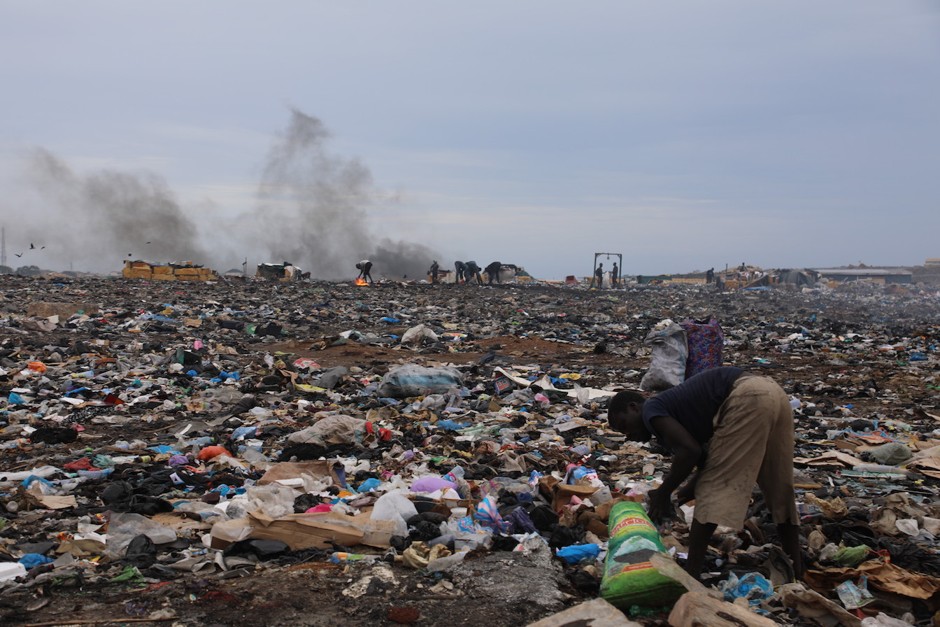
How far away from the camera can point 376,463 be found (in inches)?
207

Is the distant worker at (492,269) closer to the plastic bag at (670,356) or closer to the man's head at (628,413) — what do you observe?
the plastic bag at (670,356)

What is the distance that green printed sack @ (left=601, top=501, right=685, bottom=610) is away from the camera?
274 cm

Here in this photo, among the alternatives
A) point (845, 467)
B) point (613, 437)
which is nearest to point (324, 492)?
point (613, 437)

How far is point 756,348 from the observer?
40.8 feet

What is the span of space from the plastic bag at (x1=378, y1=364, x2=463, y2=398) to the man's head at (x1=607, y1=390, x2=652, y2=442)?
15.1 feet

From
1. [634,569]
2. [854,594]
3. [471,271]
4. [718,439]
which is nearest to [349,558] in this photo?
[634,569]

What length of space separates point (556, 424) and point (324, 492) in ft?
8.75

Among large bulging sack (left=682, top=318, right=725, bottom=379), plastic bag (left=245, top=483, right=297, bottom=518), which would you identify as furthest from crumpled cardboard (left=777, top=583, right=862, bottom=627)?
large bulging sack (left=682, top=318, right=725, bottom=379)

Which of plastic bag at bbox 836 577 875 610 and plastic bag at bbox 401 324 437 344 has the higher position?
plastic bag at bbox 401 324 437 344

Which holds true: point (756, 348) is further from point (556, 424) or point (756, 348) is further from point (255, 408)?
point (255, 408)

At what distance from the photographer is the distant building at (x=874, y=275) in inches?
2053

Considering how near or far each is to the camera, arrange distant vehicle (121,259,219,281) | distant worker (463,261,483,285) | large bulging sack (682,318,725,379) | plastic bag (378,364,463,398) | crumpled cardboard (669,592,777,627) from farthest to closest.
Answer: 1. distant worker (463,261,483,285)
2. distant vehicle (121,259,219,281)
3. plastic bag (378,364,463,398)
4. large bulging sack (682,318,725,379)
5. crumpled cardboard (669,592,777,627)

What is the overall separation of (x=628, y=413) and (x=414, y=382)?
15.4ft

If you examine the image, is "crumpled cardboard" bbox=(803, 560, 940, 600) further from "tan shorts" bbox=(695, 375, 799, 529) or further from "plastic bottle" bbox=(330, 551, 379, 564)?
"plastic bottle" bbox=(330, 551, 379, 564)
